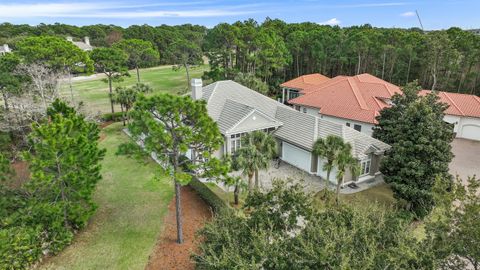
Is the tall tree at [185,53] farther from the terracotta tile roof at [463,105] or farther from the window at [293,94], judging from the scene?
the terracotta tile roof at [463,105]

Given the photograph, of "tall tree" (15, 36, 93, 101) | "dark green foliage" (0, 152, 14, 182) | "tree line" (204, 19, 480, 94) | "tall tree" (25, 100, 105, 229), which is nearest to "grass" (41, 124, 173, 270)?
"tall tree" (25, 100, 105, 229)

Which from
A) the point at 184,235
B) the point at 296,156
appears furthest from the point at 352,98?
the point at 184,235

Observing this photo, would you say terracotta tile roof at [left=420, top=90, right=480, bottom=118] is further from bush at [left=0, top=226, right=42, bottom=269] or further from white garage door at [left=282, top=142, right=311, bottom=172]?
bush at [left=0, top=226, right=42, bottom=269]

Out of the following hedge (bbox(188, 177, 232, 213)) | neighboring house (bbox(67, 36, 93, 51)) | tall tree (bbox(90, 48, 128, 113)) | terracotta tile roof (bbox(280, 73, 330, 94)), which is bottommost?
hedge (bbox(188, 177, 232, 213))

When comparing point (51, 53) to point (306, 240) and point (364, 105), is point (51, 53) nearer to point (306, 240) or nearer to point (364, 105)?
point (306, 240)

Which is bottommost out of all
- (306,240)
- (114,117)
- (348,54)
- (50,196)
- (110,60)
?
(114,117)

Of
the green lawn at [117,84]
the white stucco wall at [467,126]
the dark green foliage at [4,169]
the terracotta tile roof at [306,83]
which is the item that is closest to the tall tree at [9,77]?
the green lawn at [117,84]
